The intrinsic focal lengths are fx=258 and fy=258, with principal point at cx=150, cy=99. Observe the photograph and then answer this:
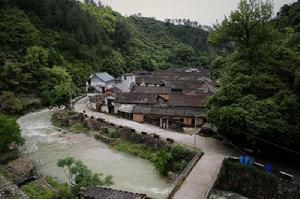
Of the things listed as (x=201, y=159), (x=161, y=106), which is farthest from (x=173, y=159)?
(x=161, y=106)

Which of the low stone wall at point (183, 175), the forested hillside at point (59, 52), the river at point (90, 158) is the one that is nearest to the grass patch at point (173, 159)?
the river at point (90, 158)

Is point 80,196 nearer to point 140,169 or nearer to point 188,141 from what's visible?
point 140,169

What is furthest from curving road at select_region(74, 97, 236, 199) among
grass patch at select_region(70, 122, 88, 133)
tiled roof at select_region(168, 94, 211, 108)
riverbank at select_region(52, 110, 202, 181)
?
tiled roof at select_region(168, 94, 211, 108)

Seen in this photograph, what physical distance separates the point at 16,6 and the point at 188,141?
57766mm

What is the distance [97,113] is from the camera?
39438mm

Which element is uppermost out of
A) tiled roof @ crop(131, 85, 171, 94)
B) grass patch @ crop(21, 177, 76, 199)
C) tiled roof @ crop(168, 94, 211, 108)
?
tiled roof @ crop(131, 85, 171, 94)

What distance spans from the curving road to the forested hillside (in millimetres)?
16770

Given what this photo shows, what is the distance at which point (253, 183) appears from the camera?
18797mm

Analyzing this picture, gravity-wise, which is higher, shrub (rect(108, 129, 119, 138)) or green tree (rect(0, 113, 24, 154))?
green tree (rect(0, 113, 24, 154))

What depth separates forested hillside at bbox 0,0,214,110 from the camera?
1762 inches

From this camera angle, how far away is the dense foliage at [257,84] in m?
19.8

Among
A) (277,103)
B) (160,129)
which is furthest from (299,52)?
(160,129)

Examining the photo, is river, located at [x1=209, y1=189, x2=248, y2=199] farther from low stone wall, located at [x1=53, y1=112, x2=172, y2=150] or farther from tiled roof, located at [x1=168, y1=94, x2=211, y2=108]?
tiled roof, located at [x1=168, y1=94, x2=211, y2=108]

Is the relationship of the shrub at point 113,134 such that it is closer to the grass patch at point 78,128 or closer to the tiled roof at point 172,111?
the tiled roof at point 172,111
